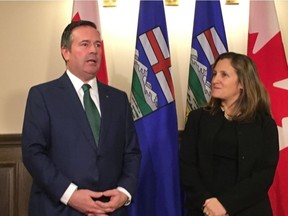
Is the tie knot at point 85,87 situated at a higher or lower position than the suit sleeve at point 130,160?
higher

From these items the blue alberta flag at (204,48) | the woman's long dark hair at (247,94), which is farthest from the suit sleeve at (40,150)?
the blue alberta flag at (204,48)

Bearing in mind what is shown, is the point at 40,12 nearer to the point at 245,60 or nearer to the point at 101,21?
the point at 101,21

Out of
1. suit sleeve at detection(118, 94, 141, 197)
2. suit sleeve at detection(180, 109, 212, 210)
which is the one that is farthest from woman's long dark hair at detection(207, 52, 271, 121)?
suit sleeve at detection(118, 94, 141, 197)

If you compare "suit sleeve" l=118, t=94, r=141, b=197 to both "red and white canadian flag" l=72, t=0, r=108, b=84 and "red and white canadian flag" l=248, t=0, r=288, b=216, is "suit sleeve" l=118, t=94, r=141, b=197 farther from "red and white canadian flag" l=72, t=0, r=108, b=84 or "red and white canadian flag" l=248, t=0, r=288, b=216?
"red and white canadian flag" l=248, t=0, r=288, b=216

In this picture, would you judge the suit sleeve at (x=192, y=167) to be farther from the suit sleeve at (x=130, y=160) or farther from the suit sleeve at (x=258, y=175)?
the suit sleeve at (x=130, y=160)

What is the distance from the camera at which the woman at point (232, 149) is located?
200 cm

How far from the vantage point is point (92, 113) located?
188cm

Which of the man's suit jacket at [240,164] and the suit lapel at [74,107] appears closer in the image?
the suit lapel at [74,107]

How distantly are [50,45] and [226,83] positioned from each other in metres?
1.27

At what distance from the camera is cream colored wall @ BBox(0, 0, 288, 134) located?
2.79 metres

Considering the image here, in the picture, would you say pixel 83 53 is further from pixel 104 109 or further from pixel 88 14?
pixel 88 14

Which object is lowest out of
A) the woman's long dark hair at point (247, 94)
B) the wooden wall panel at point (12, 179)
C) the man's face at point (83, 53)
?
the wooden wall panel at point (12, 179)

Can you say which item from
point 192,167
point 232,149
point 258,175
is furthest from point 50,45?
point 258,175

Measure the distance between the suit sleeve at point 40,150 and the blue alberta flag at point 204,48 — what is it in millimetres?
1135
